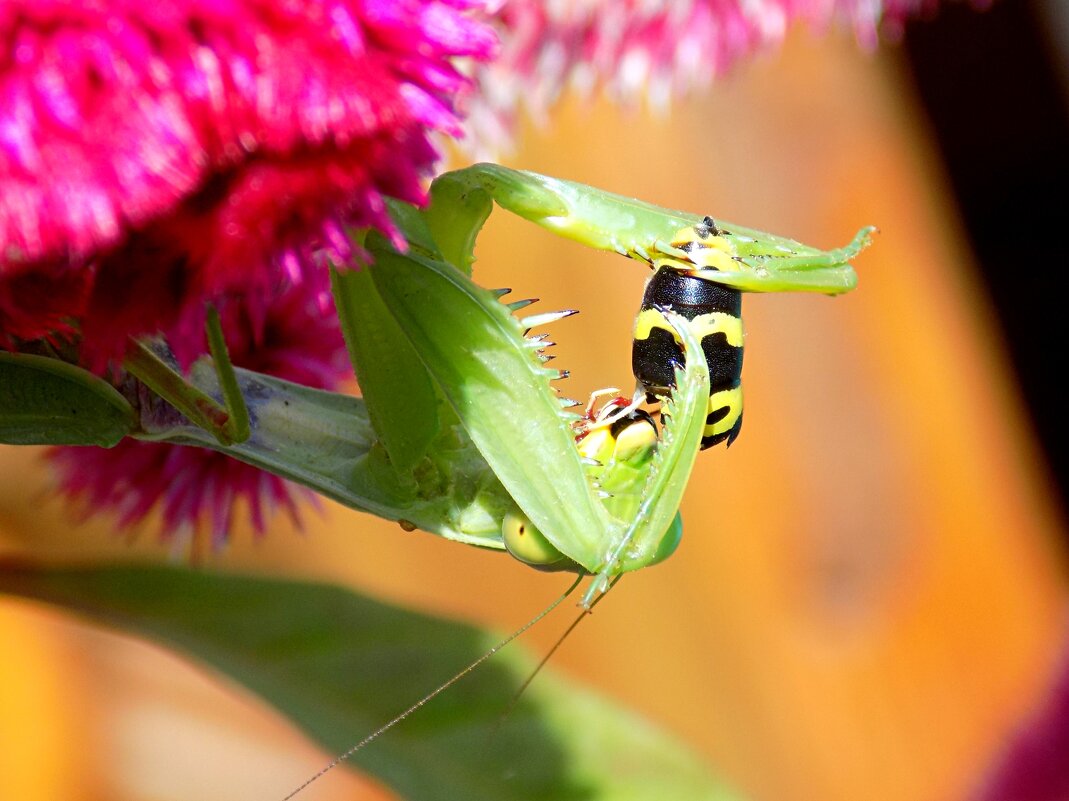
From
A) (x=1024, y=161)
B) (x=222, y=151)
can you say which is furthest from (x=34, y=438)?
(x=1024, y=161)

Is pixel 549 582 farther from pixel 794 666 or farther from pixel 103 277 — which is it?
pixel 103 277

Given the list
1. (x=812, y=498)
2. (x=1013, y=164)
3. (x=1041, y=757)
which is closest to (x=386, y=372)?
(x=1041, y=757)

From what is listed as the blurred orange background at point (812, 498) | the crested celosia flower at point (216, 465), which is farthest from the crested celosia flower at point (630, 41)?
the crested celosia flower at point (216, 465)

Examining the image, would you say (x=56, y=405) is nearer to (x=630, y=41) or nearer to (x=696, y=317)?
(x=696, y=317)

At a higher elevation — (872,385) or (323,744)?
(872,385)

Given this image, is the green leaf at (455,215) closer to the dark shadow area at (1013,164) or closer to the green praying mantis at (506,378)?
the green praying mantis at (506,378)
